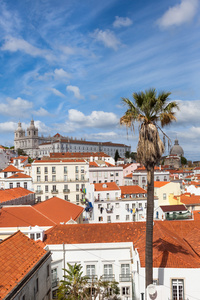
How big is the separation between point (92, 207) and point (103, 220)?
3.18 m

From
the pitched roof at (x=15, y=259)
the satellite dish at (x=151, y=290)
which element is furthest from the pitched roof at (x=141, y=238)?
the pitched roof at (x=15, y=259)

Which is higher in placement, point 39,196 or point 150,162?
point 150,162

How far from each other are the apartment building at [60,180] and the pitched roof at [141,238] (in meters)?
39.1

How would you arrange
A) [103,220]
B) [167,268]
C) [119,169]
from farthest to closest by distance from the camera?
[119,169], [103,220], [167,268]

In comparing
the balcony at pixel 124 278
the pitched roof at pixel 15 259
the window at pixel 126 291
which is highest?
the pitched roof at pixel 15 259

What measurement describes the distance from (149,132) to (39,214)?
20425 mm

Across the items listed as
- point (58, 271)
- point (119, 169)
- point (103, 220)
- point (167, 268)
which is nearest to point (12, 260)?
point (58, 271)

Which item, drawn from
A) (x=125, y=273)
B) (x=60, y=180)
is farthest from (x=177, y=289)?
(x=60, y=180)

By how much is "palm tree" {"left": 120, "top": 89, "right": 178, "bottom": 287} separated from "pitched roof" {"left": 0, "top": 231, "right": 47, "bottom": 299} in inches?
244

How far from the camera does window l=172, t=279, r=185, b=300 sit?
14891mm

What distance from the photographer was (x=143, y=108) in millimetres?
12555

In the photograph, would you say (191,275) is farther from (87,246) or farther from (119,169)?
(119,169)

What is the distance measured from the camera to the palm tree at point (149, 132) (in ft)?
40.3

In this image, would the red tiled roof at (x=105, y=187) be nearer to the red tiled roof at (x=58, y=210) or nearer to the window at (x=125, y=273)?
the red tiled roof at (x=58, y=210)
